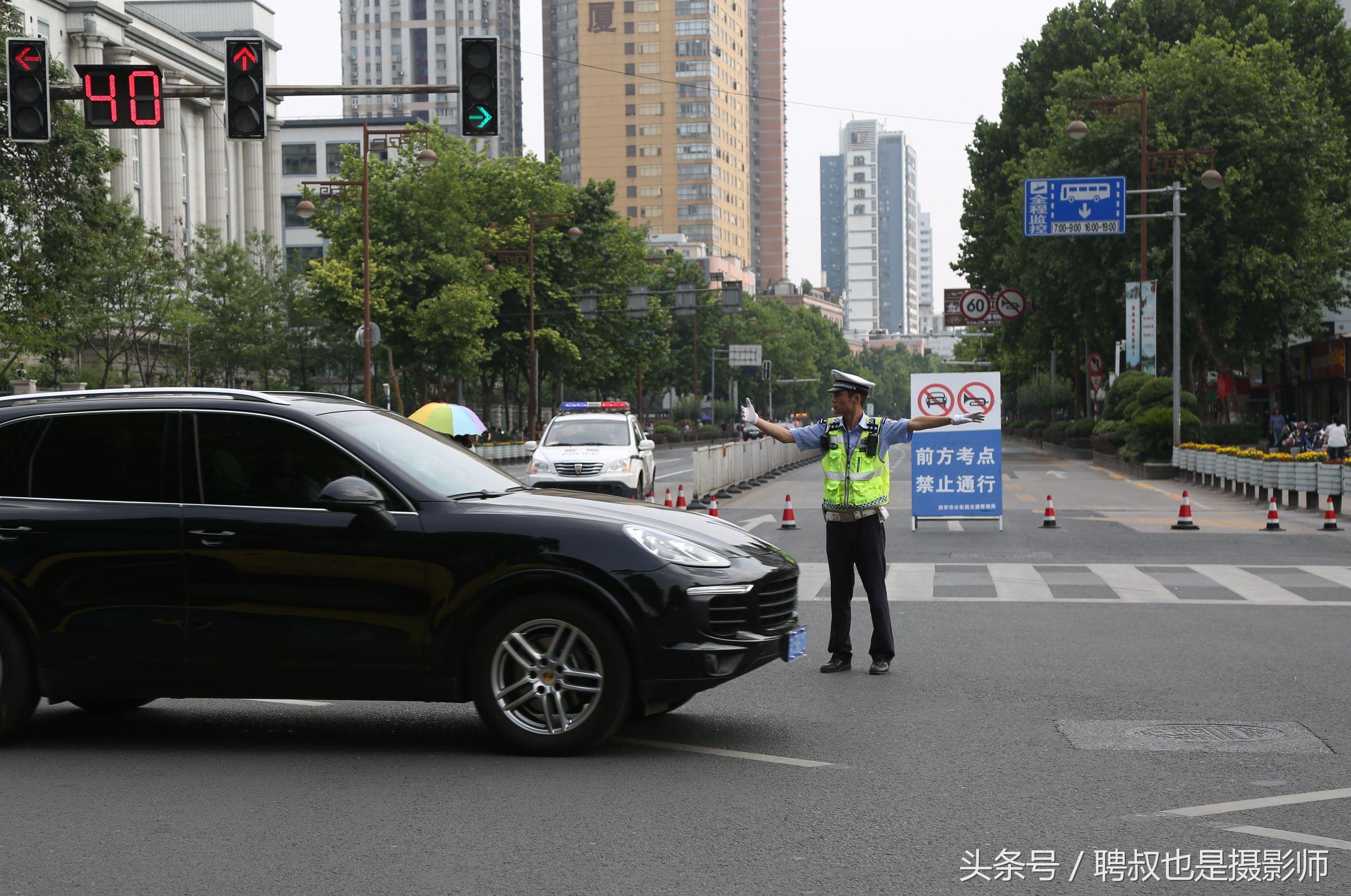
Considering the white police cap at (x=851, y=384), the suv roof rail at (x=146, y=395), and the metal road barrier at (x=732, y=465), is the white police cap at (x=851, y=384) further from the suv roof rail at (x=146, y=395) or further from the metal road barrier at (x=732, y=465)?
the metal road barrier at (x=732, y=465)

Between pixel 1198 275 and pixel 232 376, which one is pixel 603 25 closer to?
pixel 232 376

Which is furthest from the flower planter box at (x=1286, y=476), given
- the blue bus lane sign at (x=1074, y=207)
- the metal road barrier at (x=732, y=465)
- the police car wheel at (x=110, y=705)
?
the police car wheel at (x=110, y=705)

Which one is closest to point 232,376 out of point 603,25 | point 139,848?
point 139,848

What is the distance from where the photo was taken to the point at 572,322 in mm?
66812

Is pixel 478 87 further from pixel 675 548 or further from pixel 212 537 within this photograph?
pixel 675 548

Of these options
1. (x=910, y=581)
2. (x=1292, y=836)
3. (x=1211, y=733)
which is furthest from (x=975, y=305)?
A: (x=1292, y=836)

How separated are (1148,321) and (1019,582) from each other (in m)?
29.3

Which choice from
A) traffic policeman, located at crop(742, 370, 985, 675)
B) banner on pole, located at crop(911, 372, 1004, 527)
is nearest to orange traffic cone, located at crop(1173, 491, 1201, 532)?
banner on pole, located at crop(911, 372, 1004, 527)

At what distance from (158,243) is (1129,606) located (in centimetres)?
5349

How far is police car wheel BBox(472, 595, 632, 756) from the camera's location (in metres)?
6.62

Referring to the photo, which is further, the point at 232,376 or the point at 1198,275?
the point at 232,376

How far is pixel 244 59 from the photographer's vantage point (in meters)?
16.9

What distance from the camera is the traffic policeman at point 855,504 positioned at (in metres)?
8.88

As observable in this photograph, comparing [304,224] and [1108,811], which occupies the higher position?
[304,224]
